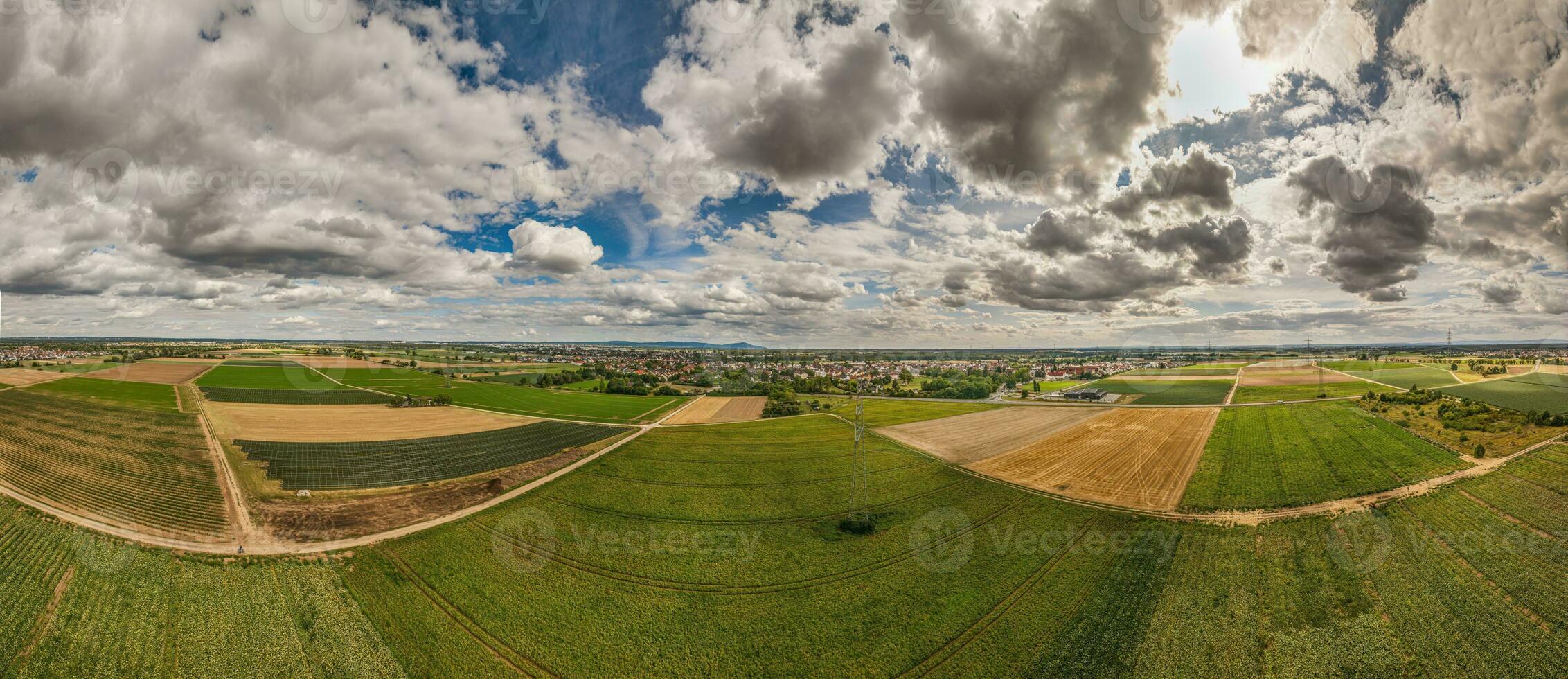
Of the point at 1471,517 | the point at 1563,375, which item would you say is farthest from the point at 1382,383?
the point at 1471,517

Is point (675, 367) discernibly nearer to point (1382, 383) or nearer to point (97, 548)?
point (97, 548)

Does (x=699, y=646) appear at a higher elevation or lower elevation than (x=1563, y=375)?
lower

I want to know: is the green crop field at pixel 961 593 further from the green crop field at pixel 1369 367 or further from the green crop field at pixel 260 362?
the green crop field at pixel 260 362

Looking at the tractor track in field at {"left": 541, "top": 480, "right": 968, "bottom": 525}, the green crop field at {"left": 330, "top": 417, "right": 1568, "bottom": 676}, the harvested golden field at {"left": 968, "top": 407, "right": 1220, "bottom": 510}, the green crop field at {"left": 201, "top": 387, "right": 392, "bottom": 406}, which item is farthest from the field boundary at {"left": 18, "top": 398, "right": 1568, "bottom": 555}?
the green crop field at {"left": 201, "top": 387, "right": 392, "bottom": 406}

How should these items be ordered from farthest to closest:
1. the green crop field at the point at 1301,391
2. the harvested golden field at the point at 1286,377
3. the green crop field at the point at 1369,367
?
the green crop field at the point at 1369,367 → the harvested golden field at the point at 1286,377 → the green crop field at the point at 1301,391

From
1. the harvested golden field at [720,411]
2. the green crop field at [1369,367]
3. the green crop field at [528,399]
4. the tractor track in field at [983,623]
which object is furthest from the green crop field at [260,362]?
the green crop field at [1369,367]

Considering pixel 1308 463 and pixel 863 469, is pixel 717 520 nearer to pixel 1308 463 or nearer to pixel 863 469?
pixel 863 469
